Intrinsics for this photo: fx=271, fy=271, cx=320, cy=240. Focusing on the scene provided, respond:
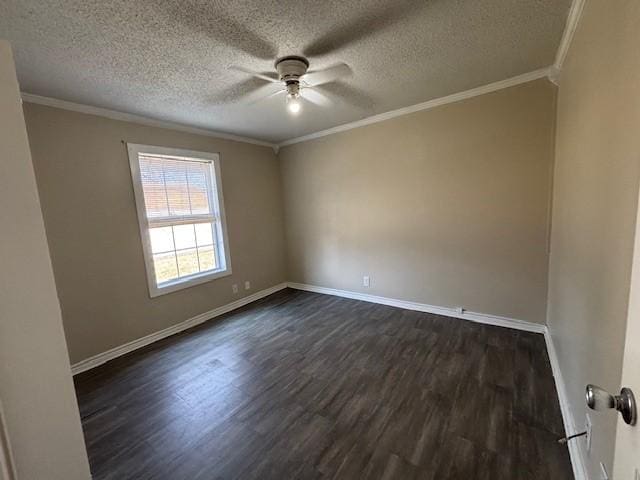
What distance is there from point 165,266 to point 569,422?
3.71 m

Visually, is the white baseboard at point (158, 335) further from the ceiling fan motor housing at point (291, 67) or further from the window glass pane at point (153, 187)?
the ceiling fan motor housing at point (291, 67)

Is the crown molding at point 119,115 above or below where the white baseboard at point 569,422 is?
above

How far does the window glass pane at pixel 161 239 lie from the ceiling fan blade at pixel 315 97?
2151mm

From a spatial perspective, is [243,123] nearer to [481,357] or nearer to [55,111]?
[55,111]

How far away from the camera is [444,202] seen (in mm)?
3055

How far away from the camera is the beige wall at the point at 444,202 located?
A: 2.58 metres

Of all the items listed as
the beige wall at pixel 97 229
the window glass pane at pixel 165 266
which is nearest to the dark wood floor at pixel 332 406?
the beige wall at pixel 97 229

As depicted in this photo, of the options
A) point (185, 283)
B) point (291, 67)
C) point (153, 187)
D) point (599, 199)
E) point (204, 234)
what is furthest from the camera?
point (204, 234)

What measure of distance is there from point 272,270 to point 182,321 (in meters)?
1.56

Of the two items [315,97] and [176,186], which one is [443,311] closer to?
[315,97]

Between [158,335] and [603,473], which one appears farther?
[158,335]

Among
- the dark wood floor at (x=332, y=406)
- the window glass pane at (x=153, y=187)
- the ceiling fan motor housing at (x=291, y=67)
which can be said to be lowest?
the dark wood floor at (x=332, y=406)

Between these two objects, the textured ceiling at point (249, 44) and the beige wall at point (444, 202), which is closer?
the textured ceiling at point (249, 44)

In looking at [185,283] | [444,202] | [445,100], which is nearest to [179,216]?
[185,283]
